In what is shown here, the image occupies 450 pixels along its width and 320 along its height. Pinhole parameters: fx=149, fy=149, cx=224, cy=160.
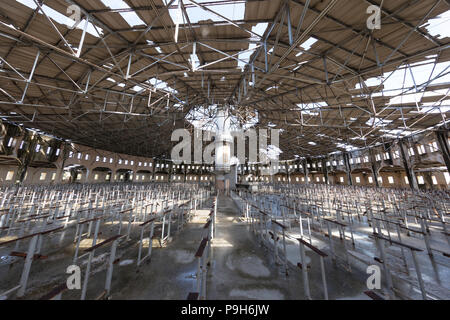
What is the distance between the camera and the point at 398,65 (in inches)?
291

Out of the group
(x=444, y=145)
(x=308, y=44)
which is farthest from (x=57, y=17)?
(x=444, y=145)

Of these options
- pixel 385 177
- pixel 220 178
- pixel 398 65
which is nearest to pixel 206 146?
pixel 220 178

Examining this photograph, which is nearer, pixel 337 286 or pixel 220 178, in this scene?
pixel 337 286

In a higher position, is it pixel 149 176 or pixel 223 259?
pixel 149 176

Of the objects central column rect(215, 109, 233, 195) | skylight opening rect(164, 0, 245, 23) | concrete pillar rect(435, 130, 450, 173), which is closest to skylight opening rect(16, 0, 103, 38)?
skylight opening rect(164, 0, 245, 23)

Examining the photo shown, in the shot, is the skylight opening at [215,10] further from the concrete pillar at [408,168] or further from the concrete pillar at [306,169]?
the concrete pillar at [306,169]

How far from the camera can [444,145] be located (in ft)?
46.9

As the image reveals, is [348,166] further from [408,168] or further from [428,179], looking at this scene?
[408,168]

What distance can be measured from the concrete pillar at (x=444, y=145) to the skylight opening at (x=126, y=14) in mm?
25753

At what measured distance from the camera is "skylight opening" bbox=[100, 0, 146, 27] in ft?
16.3
